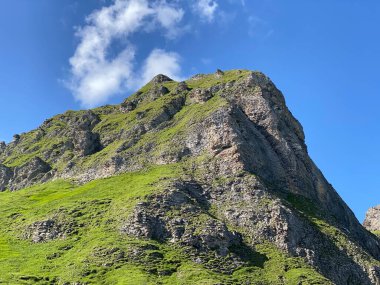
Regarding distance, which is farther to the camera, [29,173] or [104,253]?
[29,173]

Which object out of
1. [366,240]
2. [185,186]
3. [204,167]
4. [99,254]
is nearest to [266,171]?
[204,167]

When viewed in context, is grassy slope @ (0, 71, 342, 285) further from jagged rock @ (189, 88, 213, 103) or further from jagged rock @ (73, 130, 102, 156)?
jagged rock @ (73, 130, 102, 156)

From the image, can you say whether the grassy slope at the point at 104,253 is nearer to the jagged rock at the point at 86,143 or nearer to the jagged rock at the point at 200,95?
the jagged rock at the point at 86,143

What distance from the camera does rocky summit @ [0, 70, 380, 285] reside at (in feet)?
341

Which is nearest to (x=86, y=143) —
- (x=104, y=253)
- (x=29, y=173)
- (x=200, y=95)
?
(x=29, y=173)

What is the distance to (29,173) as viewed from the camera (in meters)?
192

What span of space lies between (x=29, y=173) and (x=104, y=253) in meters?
100

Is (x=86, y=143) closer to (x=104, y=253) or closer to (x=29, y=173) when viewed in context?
(x=29, y=173)

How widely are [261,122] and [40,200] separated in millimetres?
79125

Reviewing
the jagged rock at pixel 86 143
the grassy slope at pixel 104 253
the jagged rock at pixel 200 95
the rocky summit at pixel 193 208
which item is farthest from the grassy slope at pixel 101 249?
the jagged rock at pixel 86 143

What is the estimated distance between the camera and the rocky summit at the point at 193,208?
103875mm

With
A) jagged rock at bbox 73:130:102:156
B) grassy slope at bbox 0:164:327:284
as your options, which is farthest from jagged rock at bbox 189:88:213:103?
grassy slope at bbox 0:164:327:284

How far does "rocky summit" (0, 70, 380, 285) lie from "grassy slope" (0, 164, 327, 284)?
1.14 ft

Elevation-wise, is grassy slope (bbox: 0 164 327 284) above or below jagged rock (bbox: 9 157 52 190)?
below
